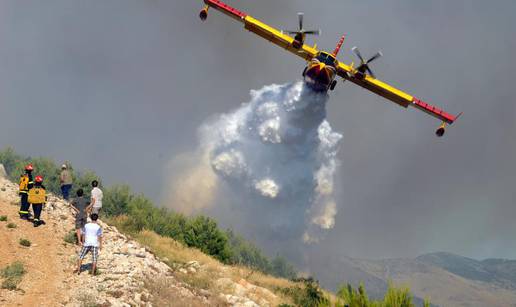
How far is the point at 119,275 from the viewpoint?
15.7 m

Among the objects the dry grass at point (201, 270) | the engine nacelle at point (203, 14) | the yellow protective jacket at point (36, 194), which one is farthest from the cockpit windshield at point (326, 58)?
the yellow protective jacket at point (36, 194)

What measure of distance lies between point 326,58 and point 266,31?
19.3 ft

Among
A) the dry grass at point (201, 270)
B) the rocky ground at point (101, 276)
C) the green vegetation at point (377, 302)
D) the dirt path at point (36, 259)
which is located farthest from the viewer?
the dry grass at point (201, 270)

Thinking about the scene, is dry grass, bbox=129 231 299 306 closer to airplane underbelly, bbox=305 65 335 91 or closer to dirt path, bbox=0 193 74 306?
dirt path, bbox=0 193 74 306

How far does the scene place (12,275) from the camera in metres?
14.0

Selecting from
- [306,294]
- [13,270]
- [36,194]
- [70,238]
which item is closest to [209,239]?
Result: [306,294]

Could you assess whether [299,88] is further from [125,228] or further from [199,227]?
[125,228]

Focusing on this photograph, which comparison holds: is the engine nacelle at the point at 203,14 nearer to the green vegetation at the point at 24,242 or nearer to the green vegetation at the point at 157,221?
the green vegetation at the point at 157,221

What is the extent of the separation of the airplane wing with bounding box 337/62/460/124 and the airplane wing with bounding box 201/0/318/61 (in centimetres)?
312

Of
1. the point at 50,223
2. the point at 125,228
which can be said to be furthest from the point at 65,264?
the point at 125,228

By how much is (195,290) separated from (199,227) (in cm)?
1155

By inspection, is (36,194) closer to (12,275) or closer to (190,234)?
(12,275)

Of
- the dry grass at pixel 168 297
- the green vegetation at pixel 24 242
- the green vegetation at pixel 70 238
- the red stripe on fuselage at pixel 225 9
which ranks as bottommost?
the dry grass at pixel 168 297

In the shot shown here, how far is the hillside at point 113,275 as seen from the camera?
13.7 meters
